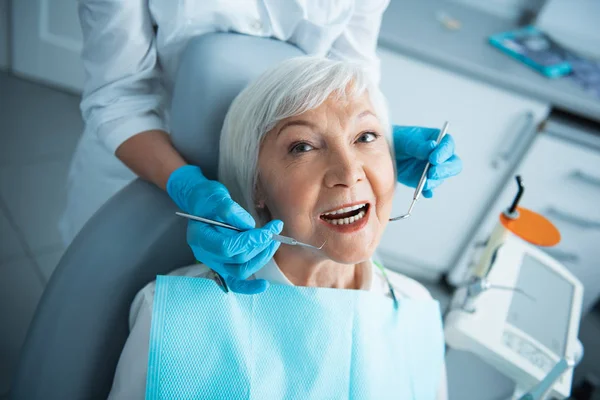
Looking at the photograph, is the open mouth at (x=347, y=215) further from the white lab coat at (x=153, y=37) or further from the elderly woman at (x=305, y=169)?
the white lab coat at (x=153, y=37)

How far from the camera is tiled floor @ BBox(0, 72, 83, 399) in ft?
5.39

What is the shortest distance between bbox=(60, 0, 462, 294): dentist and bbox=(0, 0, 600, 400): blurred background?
57 cm

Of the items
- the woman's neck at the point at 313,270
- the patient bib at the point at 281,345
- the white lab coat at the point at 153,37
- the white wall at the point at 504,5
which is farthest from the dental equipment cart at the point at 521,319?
the white wall at the point at 504,5

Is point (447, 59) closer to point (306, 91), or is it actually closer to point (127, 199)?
point (306, 91)

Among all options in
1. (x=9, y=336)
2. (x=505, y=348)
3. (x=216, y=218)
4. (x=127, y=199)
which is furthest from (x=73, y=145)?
(x=505, y=348)

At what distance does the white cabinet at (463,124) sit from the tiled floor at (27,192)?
1.52 m

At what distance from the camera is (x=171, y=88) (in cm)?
119

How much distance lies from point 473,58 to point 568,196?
0.67 metres

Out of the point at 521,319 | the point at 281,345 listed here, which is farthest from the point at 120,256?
the point at 521,319

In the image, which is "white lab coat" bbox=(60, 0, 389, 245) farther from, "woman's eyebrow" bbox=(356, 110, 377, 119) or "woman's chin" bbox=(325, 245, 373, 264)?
"woman's chin" bbox=(325, 245, 373, 264)

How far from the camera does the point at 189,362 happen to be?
2.72ft

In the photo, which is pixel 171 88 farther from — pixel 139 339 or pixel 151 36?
pixel 139 339

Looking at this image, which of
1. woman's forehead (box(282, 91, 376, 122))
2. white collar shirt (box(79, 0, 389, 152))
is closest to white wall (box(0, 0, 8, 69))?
white collar shirt (box(79, 0, 389, 152))

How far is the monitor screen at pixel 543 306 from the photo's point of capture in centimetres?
110
